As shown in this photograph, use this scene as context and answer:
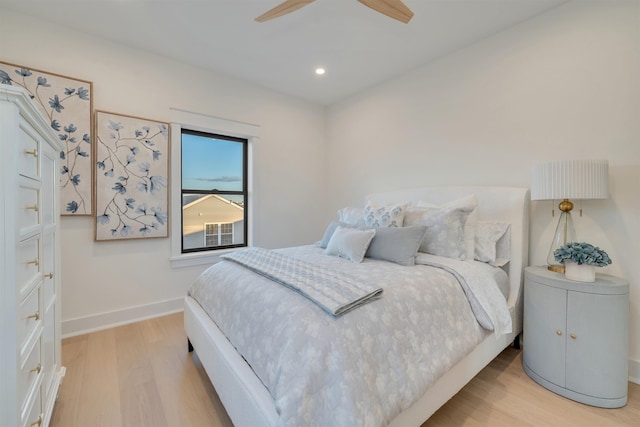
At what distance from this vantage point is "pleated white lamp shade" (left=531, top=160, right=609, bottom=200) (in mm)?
1662

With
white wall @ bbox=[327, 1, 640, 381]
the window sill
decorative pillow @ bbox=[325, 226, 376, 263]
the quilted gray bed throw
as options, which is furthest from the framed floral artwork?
white wall @ bbox=[327, 1, 640, 381]

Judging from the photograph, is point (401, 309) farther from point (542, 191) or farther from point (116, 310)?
point (116, 310)

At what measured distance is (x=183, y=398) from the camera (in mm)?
1584

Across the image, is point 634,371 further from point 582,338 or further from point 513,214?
point 513,214

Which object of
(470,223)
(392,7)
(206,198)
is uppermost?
(392,7)

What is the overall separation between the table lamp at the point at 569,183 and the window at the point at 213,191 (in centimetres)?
301

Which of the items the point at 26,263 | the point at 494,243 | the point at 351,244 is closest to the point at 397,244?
the point at 351,244

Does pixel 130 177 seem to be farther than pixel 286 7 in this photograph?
Yes

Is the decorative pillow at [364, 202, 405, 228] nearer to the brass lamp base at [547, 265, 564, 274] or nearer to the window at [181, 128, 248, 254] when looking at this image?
the brass lamp base at [547, 265, 564, 274]

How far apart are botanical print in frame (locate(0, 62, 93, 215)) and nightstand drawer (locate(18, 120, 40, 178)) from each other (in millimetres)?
1410

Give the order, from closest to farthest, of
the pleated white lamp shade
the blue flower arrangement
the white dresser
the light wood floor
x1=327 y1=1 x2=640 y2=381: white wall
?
the white dresser < the light wood floor < the blue flower arrangement < the pleated white lamp shade < x1=327 y1=1 x2=640 y2=381: white wall

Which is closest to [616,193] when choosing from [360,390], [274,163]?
[360,390]

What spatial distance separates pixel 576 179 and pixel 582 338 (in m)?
0.96

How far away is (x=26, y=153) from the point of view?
1.01m
